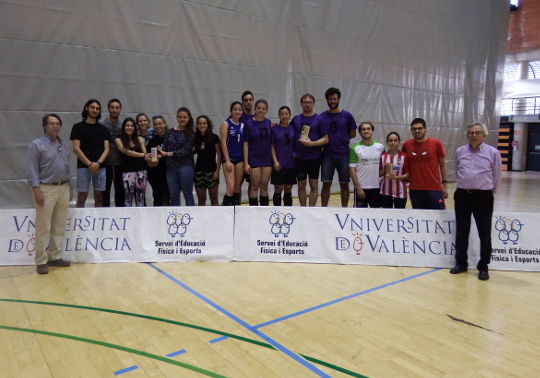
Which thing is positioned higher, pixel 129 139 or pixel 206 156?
pixel 129 139

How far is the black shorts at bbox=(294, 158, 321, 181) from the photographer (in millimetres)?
5771

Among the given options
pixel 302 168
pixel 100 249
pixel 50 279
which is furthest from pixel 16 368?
pixel 302 168

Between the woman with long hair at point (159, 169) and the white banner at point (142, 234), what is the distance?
0.86m

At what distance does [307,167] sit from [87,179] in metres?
3.01

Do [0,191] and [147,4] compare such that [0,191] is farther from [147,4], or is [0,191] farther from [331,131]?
[331,131]

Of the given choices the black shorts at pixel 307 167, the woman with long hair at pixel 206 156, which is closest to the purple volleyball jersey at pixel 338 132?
the black shorts at pixel 307 167

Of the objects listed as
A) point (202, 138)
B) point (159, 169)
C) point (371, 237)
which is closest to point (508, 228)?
point (371, 237)

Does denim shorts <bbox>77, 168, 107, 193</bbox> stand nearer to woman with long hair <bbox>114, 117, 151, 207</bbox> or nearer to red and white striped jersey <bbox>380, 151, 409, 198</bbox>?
woman with long hair <bbox>114, 117, 151, 207</bbox>

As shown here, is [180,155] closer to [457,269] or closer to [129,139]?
[129,139]

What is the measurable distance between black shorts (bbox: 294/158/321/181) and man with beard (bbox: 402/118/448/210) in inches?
52.3

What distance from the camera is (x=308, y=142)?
5.53 m

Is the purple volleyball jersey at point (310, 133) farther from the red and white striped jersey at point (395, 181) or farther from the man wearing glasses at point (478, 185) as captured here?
the man wearing glasses at point (478, 185)

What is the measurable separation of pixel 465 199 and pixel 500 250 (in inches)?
35.4

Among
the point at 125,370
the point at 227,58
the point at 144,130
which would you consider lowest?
the point at 125,370
